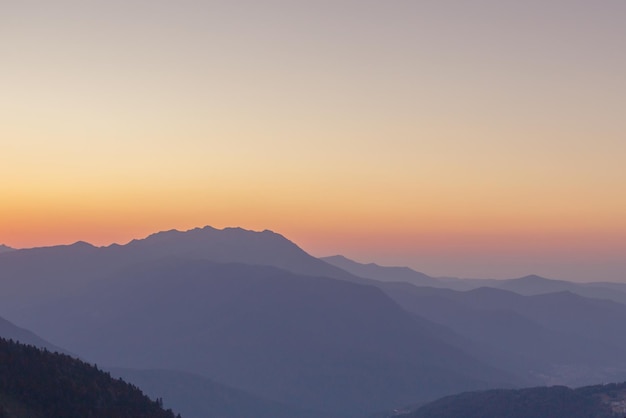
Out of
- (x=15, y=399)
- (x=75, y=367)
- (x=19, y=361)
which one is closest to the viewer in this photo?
(x=15, y=399)

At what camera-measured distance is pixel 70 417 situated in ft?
452

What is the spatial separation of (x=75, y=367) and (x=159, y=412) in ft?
60.0

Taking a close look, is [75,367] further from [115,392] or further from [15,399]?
[15,399]

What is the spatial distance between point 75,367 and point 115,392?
10.0 metres

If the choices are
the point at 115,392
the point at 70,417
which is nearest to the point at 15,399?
the point at 70,417

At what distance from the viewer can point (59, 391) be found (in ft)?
475

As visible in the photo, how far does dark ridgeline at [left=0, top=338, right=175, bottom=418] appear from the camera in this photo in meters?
136

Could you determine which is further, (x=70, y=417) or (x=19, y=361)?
(x=19, y=361)

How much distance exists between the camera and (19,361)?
488 ft

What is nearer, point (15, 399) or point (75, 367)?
point (15, 399)

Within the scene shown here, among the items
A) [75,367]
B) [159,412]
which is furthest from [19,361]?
[159,412]

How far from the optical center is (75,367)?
523 ft

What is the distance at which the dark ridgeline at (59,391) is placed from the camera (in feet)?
447

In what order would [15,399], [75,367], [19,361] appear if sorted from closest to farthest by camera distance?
[15,399], [19,361], [75,367]
